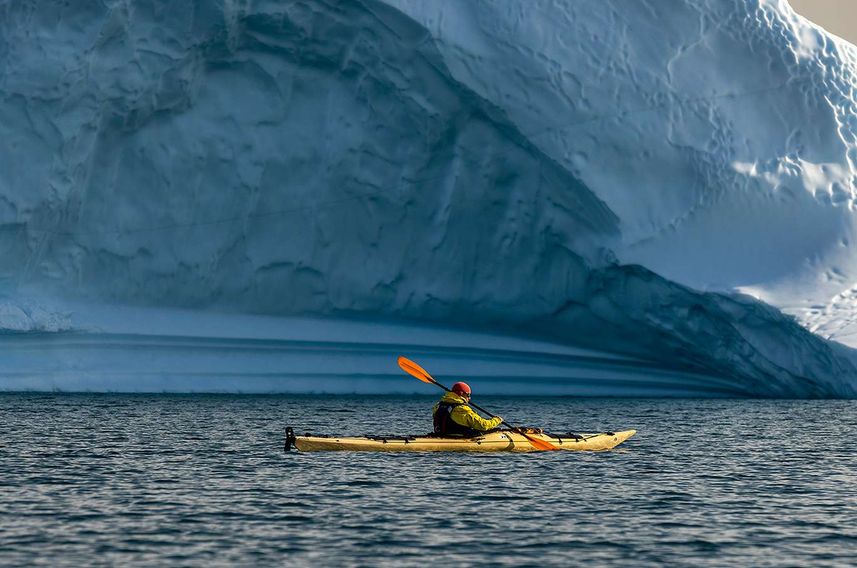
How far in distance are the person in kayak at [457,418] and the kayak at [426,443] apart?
12 centimetres

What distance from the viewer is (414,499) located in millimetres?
13047

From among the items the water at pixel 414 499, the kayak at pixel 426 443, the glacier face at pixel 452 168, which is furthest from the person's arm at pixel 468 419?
the glacier face at pixel 452 168

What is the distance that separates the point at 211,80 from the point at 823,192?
A: 11.8 m

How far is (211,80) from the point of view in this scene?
2691 cm

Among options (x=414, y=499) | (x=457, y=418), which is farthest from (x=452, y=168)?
(x=414, y=499)

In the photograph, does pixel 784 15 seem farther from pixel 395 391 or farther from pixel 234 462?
pixel 234 462

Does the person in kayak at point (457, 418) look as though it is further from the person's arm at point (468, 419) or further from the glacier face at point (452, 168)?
the glacier face at point (452, 168)

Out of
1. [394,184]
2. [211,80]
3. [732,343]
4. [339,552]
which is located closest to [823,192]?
[732,343]

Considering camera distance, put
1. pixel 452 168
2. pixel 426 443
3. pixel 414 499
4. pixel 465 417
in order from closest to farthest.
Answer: pixel 414 499
pixel 426 443
pixel 465 417
pixel 452 168

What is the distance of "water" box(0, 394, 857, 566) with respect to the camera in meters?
10.4

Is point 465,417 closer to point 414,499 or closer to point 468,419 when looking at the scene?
point 468,419

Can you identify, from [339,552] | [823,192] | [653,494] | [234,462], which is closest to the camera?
[339,552]

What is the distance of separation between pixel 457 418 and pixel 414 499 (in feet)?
11.1

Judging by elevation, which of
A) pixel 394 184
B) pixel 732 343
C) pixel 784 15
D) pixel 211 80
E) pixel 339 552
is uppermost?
pixel 784 15
